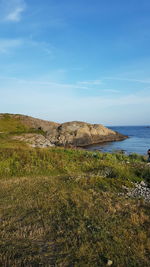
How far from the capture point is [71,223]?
5.63m

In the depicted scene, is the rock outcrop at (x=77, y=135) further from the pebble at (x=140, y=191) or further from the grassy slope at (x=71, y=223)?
the pebble at (x=140, y=191)

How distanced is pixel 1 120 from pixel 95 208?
61509 millimetres

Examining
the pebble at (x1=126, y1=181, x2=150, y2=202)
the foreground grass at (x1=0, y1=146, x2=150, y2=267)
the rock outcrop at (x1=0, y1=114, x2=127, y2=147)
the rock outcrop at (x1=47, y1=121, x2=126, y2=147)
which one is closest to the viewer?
the foreground grass at (x1=0, y1=146, x2=150, y2=267)

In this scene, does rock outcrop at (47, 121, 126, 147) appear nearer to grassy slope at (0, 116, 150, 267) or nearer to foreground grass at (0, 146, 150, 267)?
foreground grass at (0, 146, 150, 267)

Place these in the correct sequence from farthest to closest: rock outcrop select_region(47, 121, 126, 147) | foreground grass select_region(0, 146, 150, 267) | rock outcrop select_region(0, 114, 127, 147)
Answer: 1. rock outcrop select_region(47, 121, 126, 147)
2. rock outcrop select_region(0, 114, 127, 147)
3. foreground grass select_region(0, 146, 150, 267)

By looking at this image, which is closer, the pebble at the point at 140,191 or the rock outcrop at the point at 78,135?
the pebble at the point at 140,191

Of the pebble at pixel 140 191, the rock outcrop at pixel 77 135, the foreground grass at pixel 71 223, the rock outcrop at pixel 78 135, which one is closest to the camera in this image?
the foreground grass at pixel 71 223

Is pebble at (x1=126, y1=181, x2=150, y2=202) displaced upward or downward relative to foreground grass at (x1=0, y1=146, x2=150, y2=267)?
downward

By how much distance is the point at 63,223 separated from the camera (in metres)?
5.64

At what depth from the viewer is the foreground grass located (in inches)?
165

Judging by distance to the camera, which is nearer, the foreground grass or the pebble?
the foreground grass

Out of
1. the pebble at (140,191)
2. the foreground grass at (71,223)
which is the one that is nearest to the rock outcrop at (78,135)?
the pebble at (140,191)

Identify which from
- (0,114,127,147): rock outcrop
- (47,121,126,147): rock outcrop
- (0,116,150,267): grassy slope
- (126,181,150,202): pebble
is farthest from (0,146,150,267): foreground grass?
(47,121,126,147): rock outcrop

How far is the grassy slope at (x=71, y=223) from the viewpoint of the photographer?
4.20 m
